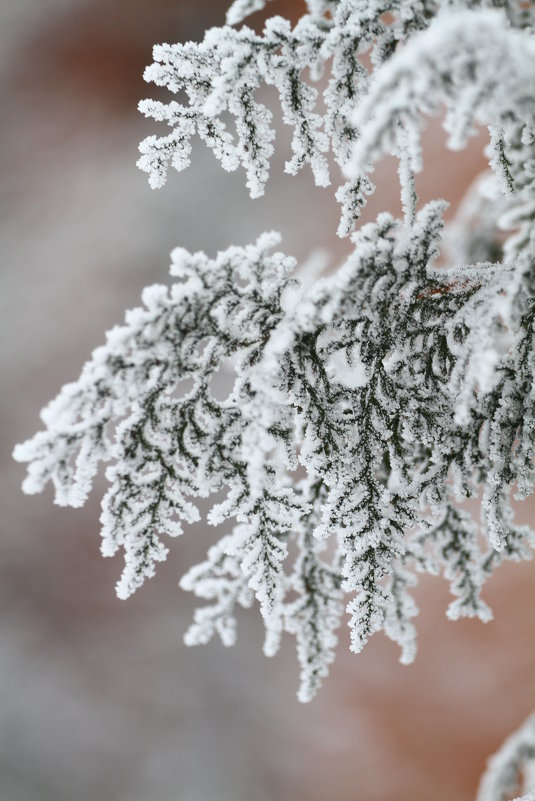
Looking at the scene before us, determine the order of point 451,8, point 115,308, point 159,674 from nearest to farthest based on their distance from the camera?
point 451,8, point 159,674, point 115,308

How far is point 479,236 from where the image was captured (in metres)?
3.73

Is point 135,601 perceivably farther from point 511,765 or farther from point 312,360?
point 312,360

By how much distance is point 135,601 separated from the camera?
→ 7.64 meters

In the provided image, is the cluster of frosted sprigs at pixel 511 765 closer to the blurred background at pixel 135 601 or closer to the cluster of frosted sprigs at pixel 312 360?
the cluster of frosted sprigs at pixel 312 360

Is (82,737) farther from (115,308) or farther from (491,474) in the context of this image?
(491,474)

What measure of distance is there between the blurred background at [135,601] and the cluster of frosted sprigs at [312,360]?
5279 mm

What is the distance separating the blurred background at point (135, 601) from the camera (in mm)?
6551

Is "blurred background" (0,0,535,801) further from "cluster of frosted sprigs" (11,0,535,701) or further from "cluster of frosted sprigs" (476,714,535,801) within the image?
"cluster of frosted sprigs" (11,0,535,701)

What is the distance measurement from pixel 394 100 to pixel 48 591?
7.82 m

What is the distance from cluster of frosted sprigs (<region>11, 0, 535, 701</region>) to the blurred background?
5.28 m

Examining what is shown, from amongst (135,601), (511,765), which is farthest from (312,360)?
(135,601)

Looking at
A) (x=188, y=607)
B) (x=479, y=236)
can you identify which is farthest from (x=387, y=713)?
(x=479, y=236)

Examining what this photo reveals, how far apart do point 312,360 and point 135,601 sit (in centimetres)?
662

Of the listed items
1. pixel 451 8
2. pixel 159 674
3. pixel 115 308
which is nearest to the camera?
pixel 451 8
